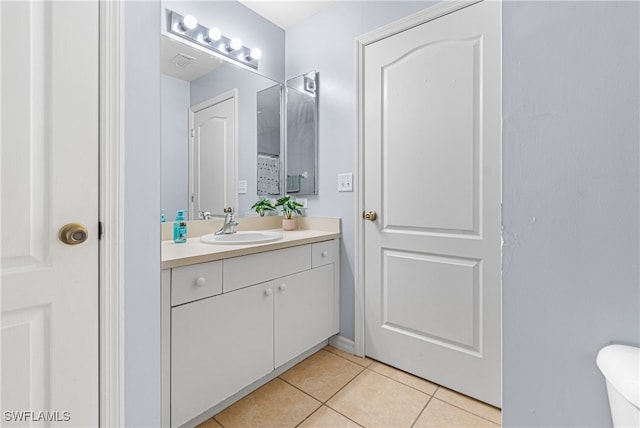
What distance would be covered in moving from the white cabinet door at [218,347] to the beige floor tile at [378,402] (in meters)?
0.42

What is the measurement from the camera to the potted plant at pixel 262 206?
6.78 ft

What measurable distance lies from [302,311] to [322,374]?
37 centimetres

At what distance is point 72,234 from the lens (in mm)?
815

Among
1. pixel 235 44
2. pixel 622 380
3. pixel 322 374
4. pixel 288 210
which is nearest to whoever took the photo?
pixel 622 380

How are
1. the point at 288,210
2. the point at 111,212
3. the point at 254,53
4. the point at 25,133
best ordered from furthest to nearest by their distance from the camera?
the point at 288,210 → the point at 254,53 → the point at 111,212 → the point at 25,133

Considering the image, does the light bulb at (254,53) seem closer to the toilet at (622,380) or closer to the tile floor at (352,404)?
the tile floor at (352,404)

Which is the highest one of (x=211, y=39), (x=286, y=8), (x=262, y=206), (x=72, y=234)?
(x=286, y=8)

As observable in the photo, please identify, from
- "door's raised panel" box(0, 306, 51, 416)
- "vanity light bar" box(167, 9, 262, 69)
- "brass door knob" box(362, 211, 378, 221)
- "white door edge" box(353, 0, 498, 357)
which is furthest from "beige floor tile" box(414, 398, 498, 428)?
"vanity light bar" box(167, 9, 262, 69)

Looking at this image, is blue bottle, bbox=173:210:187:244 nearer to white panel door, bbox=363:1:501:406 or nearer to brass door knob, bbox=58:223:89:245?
brass door knob, bbox=58:223:89:245

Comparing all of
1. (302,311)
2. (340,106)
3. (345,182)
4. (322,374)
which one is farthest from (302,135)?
(322,374)

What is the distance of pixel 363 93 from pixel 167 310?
155cm

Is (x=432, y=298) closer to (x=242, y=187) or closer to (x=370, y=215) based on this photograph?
(x=370, y=215)

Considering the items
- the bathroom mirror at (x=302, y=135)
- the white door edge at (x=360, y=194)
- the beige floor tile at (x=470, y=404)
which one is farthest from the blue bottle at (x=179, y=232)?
the beige floor tile at (x=470, y=404)

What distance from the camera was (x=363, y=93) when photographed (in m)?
1.82
